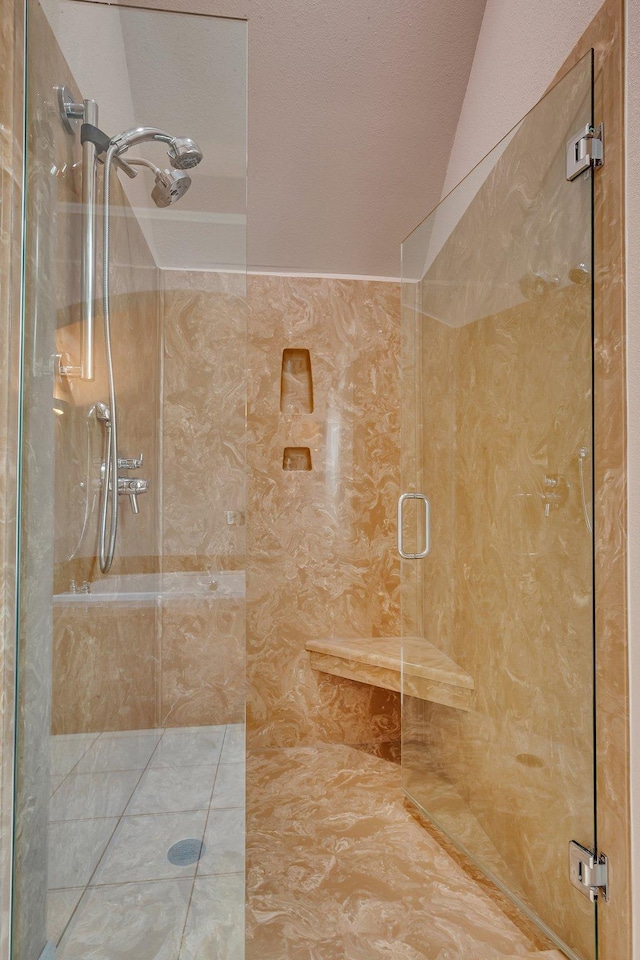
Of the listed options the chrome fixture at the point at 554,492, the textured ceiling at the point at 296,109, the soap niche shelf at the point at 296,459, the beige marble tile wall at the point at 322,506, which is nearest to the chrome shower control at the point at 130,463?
the textured ceiling at the point at 296,109

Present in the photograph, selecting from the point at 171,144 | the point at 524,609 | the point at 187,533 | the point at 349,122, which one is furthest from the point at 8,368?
the point at 349,122

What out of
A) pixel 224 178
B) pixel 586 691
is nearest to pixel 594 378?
pixel 586 691

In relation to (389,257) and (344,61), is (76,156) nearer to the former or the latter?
(344,61)

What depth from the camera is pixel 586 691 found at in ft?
4.74

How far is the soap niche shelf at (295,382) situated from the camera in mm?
3219

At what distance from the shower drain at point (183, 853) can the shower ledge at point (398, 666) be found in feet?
3.17

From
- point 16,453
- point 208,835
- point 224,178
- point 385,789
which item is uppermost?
point 224,178

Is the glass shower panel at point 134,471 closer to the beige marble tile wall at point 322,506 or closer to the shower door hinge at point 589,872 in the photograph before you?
the shower door hinge at point 589,872

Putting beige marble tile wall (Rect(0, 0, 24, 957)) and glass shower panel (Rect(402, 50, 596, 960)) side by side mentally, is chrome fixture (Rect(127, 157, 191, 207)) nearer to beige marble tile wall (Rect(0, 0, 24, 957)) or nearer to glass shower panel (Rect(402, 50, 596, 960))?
beige marble tile wall (Rect(0, 0, 24, 957))

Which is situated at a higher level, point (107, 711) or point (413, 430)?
point (413, 430)

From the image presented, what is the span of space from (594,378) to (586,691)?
0.72 meters

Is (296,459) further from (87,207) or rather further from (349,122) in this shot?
(87,207)

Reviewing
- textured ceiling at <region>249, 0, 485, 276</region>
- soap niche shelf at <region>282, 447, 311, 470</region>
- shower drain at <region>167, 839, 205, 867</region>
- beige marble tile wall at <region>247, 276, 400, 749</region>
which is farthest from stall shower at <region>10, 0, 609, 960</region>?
soap niche shelf at <region>282, 447, 311, 470</region>

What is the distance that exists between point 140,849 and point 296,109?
261cm
